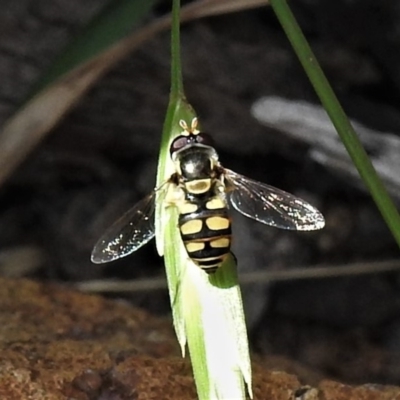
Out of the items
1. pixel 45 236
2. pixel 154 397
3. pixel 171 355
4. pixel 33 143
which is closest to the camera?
pixel 154 397

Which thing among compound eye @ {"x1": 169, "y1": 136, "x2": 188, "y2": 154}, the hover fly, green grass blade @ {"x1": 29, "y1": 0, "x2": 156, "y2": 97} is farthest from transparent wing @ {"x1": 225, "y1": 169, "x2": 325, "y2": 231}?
green grass blade @ {"x1": 29, "y1": 0, "x2": 156, "y2": 97}

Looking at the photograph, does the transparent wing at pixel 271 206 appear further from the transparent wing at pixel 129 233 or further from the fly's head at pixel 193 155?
the transparent wing at pixel 129 233

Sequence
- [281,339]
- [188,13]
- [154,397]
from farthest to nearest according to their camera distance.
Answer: [281,339] → [188,13] → [154,397]

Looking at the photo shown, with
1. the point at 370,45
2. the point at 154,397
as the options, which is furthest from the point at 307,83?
the point at 154,397

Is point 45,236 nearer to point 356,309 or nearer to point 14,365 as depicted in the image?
point 356,309

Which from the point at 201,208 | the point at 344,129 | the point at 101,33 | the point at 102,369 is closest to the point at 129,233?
the point at 201,208

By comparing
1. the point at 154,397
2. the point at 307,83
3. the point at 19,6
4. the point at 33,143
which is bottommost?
the point at 154,397

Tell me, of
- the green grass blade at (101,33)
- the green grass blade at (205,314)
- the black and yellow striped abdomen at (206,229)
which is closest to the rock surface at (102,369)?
the green grass blade at (205,314)
